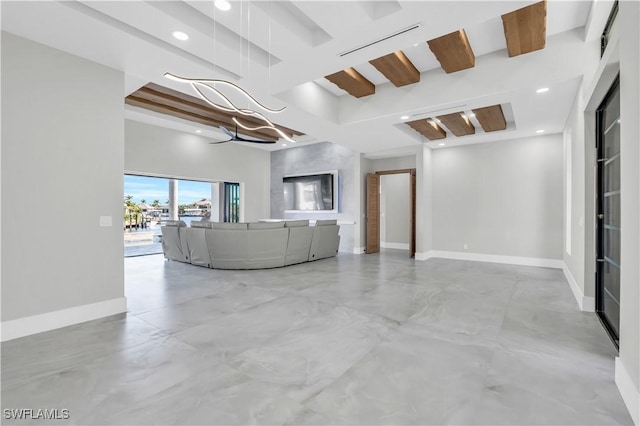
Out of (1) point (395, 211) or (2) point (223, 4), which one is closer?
(2) point (223, 4)

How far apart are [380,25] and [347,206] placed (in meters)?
5.86

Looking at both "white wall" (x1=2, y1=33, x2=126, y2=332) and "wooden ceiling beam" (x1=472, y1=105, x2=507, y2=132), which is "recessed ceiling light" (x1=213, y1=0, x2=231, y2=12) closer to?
"white wall" (x1=2, y1=33, x2=126, y2=332)

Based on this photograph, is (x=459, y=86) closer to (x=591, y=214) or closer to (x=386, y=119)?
(x=386, y=119)

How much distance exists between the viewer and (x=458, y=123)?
5.53 meters

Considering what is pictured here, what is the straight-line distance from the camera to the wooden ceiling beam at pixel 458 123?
5172 millimetres

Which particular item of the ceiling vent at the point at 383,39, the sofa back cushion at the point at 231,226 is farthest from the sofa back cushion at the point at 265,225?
the ceiling vent at the point at 383,39

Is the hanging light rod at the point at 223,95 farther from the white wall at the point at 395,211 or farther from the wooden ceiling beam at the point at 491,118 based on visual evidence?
the white wall at the point at 395,211

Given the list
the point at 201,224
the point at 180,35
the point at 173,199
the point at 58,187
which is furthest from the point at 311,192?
the point at 58,187

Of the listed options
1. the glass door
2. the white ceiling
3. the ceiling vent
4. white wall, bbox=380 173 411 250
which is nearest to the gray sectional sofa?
the white ceiling

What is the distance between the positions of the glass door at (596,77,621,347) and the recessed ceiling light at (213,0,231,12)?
11.2 feet

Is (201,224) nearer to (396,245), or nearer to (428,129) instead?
(428,129)

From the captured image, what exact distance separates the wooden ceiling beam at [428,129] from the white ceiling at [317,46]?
0.64 meters

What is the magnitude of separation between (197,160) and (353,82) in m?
5.07

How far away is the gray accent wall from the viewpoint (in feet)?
27.2
